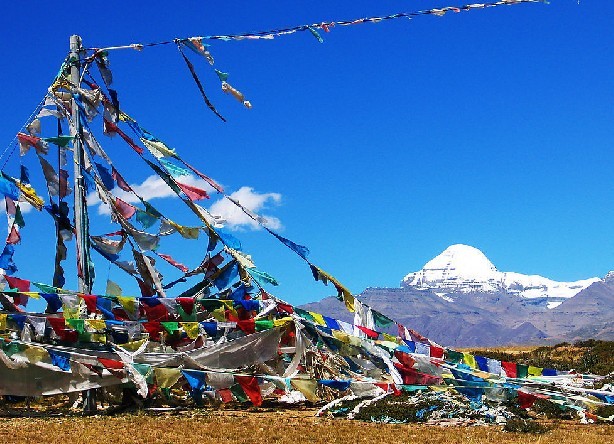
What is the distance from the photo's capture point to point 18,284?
20.2 metres

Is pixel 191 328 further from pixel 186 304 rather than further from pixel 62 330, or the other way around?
pixel 62 330

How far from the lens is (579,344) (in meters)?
55.2

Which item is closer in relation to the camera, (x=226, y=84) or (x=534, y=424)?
(x=534, y=424)

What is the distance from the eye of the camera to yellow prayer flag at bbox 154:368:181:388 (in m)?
18.9

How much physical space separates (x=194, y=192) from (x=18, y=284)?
455 cm

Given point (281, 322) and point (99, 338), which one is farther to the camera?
point (281, 322)

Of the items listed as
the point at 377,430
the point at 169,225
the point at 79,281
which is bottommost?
the point at 377,430

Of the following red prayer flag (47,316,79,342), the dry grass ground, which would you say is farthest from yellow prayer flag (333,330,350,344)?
red prayer flag (47,316,79,342)

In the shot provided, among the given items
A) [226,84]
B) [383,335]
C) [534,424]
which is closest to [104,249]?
[226,84]

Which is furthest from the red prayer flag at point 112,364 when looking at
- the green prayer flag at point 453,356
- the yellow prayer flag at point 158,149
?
the green prayer flag at point 453,356

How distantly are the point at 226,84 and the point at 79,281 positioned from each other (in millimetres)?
5822

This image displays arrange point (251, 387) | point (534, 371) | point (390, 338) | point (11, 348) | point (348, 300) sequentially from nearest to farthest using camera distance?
point (11, 348) < point (251, 387) < point (348, 300) < point (534, 371) < point (390, 338)

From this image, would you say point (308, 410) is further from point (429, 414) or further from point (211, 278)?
point (211, 278)

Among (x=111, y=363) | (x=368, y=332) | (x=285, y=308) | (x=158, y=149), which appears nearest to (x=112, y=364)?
(x=111, y=363)
